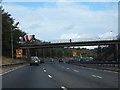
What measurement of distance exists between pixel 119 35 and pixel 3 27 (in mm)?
37964

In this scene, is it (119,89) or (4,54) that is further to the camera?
(4,54)

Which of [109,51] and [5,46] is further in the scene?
[109,51]

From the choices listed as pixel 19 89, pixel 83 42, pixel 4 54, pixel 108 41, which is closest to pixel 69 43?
pixel 83 42

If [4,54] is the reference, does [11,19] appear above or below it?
above

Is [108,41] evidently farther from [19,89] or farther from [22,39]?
[19,89]

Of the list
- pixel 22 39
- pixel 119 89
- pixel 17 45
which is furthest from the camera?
pixel 22 39

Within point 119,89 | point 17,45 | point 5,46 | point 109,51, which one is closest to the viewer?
point 119,89

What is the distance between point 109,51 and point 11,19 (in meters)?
43.1

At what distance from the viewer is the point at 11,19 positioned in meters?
128

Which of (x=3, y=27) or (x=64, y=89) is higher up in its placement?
(x=3, y=27)

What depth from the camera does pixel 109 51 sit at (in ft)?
484

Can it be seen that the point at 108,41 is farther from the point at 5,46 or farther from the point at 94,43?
the point at 5,46

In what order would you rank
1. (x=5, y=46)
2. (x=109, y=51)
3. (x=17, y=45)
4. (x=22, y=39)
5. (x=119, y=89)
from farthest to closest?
(x=109, y=51) < (x=22, y=39) < (x=17, y=45) < (x=5, y=46) < (x=119, y=89)

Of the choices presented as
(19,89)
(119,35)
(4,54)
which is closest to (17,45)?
(4,54)
